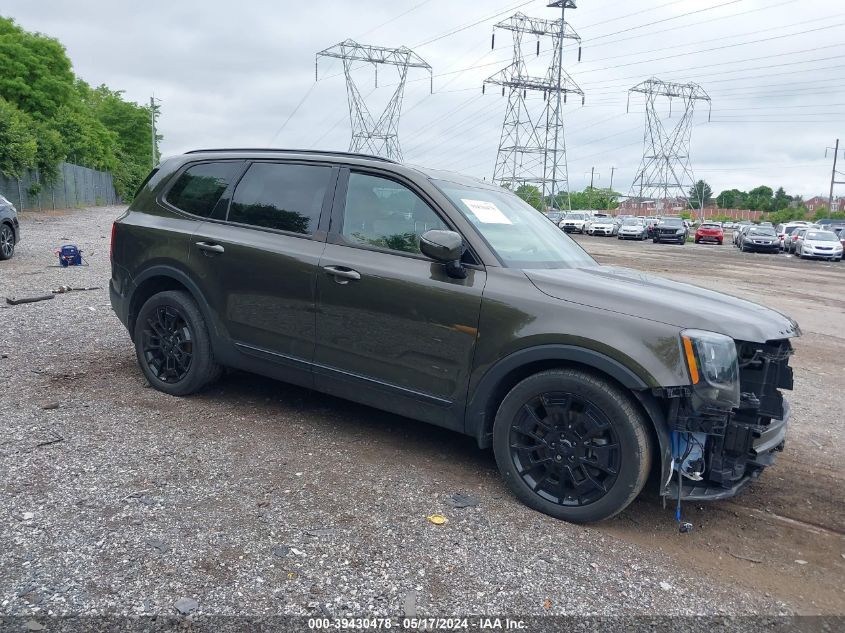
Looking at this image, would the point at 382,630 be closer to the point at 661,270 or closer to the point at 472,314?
the point at 472,314

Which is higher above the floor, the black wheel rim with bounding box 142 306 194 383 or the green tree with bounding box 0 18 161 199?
the green tree with bounding box 0 18 161 199

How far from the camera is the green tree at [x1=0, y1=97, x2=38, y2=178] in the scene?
2845 centimetres

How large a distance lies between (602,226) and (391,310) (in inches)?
1952

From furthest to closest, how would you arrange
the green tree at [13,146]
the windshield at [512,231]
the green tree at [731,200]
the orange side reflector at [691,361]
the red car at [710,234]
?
1. the green tree at [731,200]
2. the red car at [710,234]
3. the green tree at [13,146]
4. the windshield at [512,231]
5. the orange side reflector at [691,361]

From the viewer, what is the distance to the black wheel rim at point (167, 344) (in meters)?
5.03

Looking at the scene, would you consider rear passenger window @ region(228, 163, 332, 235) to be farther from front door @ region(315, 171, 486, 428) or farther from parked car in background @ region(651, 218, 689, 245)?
parked car in background @ region(651, 218, 689, 245)

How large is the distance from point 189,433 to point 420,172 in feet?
7.41

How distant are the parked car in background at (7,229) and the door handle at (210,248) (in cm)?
973

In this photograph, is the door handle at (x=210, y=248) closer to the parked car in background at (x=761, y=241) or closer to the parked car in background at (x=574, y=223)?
the parked car in background at (x=761, y=241)

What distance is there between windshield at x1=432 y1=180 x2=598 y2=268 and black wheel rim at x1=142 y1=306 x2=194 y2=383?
7.22 ft

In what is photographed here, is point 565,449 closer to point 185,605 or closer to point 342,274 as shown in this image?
point 342,274

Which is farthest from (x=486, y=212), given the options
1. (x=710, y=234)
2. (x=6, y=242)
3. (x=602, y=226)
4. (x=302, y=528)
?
(x=602, y=226)

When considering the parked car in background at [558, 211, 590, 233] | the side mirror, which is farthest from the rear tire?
the parked car in background at [558, 211, 590, 233]

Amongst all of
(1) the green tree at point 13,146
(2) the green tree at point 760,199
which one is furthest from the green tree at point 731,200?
(1) the green tree at point 13,146
